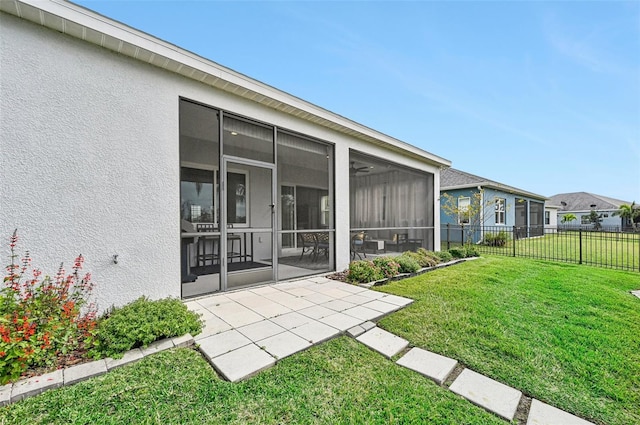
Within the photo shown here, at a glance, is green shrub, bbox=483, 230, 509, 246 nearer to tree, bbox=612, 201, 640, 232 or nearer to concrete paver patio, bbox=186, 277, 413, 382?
concrete paver patio, bbox=186, 277, 413, 382

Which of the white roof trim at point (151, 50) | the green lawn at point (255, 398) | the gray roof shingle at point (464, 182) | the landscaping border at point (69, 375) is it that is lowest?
the green lawn at point (255, 398)

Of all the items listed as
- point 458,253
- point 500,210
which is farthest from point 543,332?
point 500,210

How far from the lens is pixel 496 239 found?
12.9 meters

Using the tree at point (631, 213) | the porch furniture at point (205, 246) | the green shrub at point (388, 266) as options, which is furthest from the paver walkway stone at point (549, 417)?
the tree at point (631, 213)

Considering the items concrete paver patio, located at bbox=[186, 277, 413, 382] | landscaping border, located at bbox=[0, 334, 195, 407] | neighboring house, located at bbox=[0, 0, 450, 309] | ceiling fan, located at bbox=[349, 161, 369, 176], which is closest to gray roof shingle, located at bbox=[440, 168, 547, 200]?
ceiling fan, located at bbox=[349, 161, 369, 176]

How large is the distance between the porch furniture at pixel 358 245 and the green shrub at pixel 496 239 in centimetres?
902

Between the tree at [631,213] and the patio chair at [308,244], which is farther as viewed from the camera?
the tree at [631,213]

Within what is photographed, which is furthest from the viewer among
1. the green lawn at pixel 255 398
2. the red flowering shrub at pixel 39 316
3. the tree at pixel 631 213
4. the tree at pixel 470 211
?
Result: the tree at pixel 631 213

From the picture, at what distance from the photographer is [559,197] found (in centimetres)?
4112

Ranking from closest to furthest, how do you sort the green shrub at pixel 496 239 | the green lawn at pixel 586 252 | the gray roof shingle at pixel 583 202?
1. the green lawn at pixel 586 252
2. the green shrub at pixel 496 239
3. the gray roof shingle at pixel 583 202

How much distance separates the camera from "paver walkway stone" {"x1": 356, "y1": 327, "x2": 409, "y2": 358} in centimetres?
274

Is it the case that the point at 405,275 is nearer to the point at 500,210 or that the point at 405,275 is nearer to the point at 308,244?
the point at 308,244

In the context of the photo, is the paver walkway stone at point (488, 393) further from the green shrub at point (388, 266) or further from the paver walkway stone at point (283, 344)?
the green shrub at point (388, 266)

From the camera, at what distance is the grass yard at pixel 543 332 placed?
2137mm
